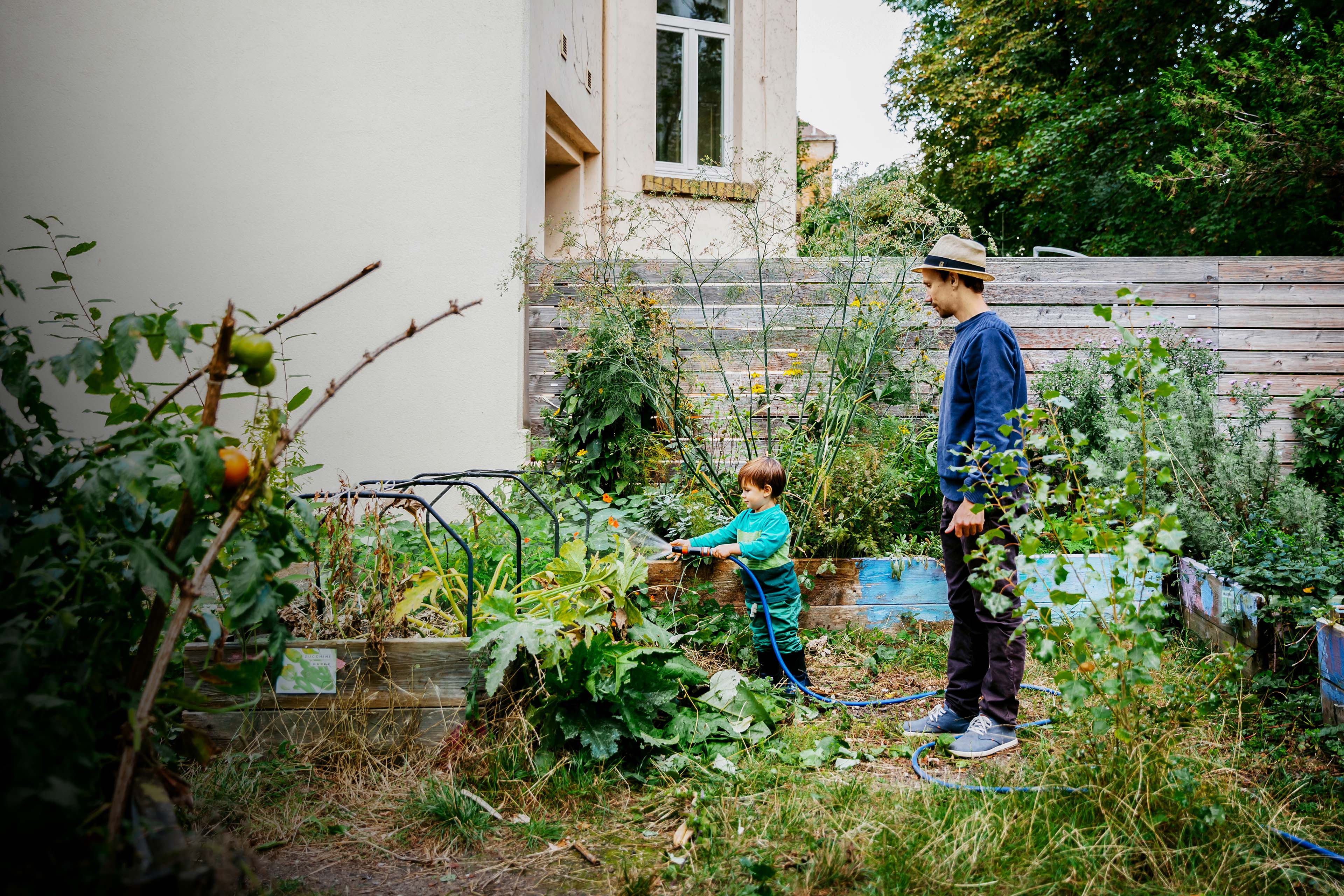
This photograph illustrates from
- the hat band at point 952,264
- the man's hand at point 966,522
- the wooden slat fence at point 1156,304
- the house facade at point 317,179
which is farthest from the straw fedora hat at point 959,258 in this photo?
the house facade at point 317,179

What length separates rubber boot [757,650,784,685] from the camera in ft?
11.1

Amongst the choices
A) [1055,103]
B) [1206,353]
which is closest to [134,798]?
[1206,353]

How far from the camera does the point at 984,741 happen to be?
273 centimetres

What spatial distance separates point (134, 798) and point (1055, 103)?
43.7 feet

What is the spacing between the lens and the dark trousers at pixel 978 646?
109 inches

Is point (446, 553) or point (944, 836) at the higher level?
point (446, 553)

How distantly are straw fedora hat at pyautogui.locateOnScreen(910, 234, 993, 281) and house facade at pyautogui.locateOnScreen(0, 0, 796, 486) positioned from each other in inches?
106

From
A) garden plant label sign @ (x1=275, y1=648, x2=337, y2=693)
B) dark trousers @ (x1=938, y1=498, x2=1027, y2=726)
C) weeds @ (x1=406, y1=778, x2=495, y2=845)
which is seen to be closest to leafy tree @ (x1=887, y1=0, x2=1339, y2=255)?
dark trousers @ (x1=938, y1=498, x2=1027, y2=726)

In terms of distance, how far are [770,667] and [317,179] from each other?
4.48 m

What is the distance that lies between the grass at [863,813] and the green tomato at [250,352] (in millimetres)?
1502

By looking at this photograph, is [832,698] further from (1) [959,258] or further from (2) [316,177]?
(2) [316,177]

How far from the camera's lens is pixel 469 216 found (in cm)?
562

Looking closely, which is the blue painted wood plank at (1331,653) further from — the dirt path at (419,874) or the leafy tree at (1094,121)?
the leafy tree at (1094,121)

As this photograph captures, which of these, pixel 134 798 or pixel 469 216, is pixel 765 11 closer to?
pixel 469 216
